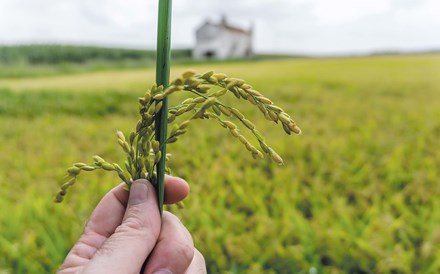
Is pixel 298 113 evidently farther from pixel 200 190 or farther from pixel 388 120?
pixel 200 190

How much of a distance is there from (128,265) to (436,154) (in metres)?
2.80

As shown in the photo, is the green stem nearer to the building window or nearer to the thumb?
the thumb

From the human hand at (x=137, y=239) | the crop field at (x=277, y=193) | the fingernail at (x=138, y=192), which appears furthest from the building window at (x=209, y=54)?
the fingernail at (x=138, y=192)

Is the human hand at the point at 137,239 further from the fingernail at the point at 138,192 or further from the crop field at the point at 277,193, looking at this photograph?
the crop field at the point at 277,193

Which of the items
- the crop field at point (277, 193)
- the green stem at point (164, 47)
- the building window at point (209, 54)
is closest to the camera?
the green stem at point (164, 47)

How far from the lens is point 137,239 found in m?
0.58

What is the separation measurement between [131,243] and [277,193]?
175 cm

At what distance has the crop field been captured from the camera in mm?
1798

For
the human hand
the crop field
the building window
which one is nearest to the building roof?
the building window

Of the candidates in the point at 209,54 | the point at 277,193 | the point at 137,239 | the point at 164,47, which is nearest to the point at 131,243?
the point at 137,239

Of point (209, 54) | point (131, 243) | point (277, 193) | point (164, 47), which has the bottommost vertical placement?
point (277, 193)

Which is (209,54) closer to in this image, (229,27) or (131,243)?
(229,27)

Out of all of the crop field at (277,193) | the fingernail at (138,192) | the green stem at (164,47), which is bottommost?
the crop field at (277,193)

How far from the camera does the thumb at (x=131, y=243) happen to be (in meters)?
0.57
